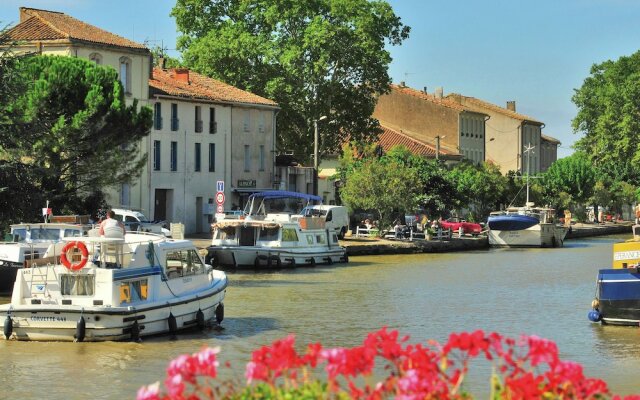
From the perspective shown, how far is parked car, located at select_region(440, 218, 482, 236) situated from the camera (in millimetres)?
74887

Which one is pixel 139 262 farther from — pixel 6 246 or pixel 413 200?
pixel 413 200

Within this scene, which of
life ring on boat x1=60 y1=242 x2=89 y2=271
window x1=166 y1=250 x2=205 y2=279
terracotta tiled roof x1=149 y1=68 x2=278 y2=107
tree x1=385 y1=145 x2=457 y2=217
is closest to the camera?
life ring on boat x1=60 y1=242 x2=89 y2=271

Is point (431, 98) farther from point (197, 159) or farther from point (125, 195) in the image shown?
point (125, 195)

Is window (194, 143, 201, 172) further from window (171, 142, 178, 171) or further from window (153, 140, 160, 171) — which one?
window (153, 140, 160, 171)

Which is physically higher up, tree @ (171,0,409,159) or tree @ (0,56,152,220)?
tree @ (171,0,409,159)

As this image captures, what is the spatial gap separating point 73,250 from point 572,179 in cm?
8322

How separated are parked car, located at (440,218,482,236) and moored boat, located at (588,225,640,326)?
144 ft

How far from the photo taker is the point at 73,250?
26.0 metres

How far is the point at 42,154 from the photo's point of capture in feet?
152

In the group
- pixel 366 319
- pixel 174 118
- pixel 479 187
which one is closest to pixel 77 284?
pixel 366 319

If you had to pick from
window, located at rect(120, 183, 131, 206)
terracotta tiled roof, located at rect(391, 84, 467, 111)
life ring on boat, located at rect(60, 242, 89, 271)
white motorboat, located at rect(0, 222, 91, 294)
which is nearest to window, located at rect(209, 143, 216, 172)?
window, located at rect(120, 183, 131, 206)

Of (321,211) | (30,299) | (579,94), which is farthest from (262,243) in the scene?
(579,94)

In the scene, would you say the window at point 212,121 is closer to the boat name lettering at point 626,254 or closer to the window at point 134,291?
the boat name lettering at point 626,254

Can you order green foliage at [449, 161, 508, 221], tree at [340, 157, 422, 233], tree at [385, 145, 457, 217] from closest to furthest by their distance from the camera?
1. tree at [340, 157, 422, 233]
2. tree at [385, 145, 457, 217]
3. green foliage at [449, 161, 508, 221]
